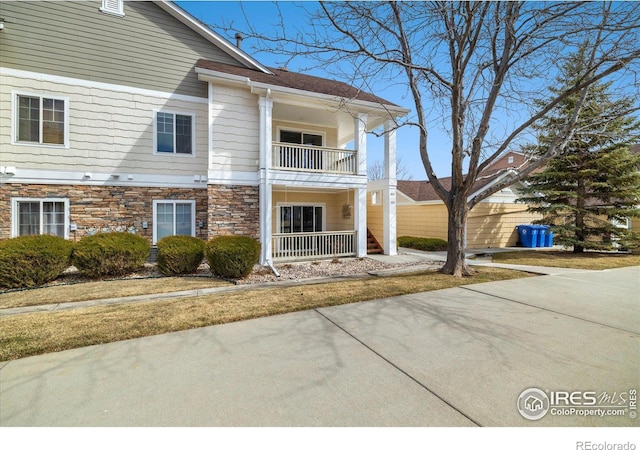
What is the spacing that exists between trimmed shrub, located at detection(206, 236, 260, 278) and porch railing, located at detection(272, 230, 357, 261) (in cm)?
284

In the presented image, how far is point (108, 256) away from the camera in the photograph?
7.54 metres

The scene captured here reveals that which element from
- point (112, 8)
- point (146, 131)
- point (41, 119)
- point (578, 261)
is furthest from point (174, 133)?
point (578, 261)

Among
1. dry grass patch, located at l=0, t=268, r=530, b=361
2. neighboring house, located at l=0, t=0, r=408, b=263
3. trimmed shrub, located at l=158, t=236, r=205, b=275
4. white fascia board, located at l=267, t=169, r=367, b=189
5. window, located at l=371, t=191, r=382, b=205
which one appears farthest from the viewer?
window, located at l=371, t=191, r=382, b=205

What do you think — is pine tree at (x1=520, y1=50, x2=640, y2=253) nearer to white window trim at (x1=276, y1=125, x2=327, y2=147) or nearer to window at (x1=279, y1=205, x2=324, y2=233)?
white window trim at (x1=276, y1=125, x2=327, y2=147)

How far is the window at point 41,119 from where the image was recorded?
28.8ft

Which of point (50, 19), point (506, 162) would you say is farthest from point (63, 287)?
point (506, 162)

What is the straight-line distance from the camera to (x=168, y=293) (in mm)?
6137

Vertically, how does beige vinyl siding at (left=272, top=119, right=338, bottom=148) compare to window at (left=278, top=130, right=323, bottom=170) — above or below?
above

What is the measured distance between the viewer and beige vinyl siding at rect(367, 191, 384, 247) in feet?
42.3

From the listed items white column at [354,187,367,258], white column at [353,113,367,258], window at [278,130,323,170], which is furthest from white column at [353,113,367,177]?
window at [278,130,323,170]

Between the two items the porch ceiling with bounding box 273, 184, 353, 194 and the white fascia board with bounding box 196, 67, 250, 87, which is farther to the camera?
the porch ceiling with bounding box 273, 184, 353, 194

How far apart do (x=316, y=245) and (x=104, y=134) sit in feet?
26.5

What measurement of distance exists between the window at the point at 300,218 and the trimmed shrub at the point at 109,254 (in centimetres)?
583

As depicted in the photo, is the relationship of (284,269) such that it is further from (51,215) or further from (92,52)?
(92,52)
